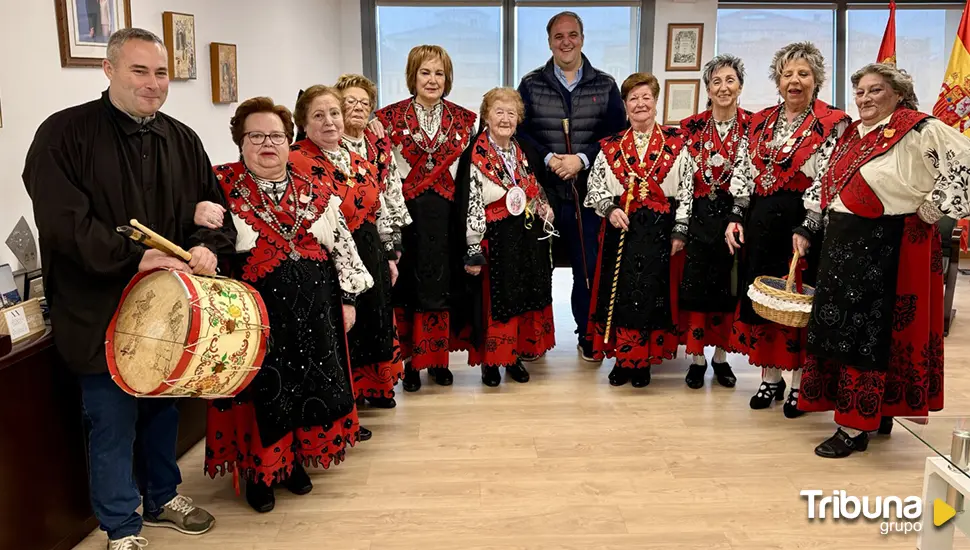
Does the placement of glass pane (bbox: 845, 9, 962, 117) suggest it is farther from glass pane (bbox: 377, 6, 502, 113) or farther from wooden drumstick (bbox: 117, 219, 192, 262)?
wooden drumstick (bbox: 117, 219, 192, 262)

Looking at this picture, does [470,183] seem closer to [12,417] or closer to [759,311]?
[759,311]

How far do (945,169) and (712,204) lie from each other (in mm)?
1093

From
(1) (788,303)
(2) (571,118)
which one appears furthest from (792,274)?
(2) (571,118)

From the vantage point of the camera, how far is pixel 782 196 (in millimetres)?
3432

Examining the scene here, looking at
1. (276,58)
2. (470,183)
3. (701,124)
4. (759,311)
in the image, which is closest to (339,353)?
(470,183)

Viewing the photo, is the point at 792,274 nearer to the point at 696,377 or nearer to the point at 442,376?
the point at 696,377

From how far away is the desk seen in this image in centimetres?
217

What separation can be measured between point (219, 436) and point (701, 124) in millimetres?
2593

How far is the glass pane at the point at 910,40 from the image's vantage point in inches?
304

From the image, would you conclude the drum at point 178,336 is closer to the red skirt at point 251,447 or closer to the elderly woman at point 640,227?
the red skirt at point 251,447

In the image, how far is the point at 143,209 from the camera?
2271 mm

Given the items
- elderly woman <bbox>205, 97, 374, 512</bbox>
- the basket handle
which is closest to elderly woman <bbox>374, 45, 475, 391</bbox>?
elderly woman <bbox>205, 97, 374, 512</bbox>

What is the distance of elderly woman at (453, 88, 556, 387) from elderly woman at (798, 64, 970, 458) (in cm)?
133

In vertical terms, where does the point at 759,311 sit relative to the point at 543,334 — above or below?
above
